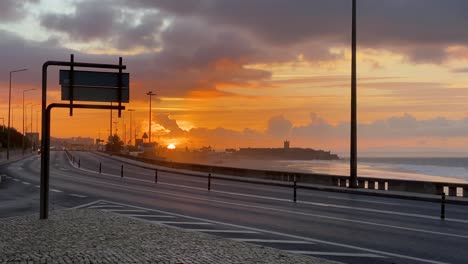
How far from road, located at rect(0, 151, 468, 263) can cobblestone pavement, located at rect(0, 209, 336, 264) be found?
4.39 ft

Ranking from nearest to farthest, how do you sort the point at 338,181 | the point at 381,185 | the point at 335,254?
the point at 335,254 < the point at 381,185 < the point at 338,181

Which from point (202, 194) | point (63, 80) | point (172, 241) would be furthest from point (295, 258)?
point (202, 194)

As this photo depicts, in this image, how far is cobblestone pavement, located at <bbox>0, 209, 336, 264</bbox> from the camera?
1070 centimetres

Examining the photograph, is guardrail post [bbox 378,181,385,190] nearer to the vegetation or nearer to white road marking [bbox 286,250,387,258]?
white road marking [bbox 286,250,387,258]

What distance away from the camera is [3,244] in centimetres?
1222

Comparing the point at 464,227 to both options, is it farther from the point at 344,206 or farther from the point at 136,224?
the point at 136,224

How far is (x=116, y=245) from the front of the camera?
1205cm

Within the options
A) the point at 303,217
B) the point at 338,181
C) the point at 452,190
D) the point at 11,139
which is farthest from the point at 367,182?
the point at 11,139

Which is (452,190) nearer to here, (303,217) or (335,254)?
(303,217)

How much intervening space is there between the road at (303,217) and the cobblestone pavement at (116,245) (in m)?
1.34

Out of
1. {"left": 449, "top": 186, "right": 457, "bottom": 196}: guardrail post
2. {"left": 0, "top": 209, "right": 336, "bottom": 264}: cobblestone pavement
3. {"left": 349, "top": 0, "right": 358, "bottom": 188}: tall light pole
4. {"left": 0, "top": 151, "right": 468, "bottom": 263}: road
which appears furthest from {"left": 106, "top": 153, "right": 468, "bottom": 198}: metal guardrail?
{"left": 0, "top": 209, "right": 336, "bottom": 264}: cobblestone pavement

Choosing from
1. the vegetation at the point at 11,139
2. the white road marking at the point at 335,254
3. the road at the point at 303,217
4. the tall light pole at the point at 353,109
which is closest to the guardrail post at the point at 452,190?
the road at the point at 303,217

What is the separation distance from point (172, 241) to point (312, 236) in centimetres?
396

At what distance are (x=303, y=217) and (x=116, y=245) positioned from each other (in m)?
8.53
